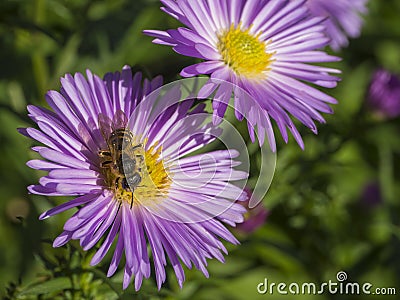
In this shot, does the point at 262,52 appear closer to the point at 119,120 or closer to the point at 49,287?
the point at 119,120

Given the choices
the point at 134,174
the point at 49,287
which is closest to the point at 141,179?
the point at 134,174

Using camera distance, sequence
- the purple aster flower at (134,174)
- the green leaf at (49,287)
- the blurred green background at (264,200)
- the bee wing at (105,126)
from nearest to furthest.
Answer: the purple aster flower at (134,174) → the green leaf at (49,287) → the bee wing at (105,126) → the blurred green background at (264,200)

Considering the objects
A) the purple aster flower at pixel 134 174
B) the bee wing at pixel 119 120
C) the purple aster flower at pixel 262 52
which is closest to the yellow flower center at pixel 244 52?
the purple aster flower at pixel 262 52

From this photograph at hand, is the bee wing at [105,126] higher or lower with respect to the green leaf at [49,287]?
higher

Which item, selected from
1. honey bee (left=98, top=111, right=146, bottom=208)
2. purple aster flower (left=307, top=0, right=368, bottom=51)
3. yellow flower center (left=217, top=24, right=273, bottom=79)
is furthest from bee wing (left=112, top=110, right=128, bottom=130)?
purple aster flower (left=307, top=0, right=368, bottom=51)

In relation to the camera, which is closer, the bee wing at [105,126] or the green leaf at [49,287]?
the green leaf at [49,287]

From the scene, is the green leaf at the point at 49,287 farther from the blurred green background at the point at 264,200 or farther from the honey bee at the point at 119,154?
the blurred green background at the point at 264,200

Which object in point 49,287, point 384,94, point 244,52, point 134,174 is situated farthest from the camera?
point 384,94

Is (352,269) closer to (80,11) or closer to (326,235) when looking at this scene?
(326,235)
